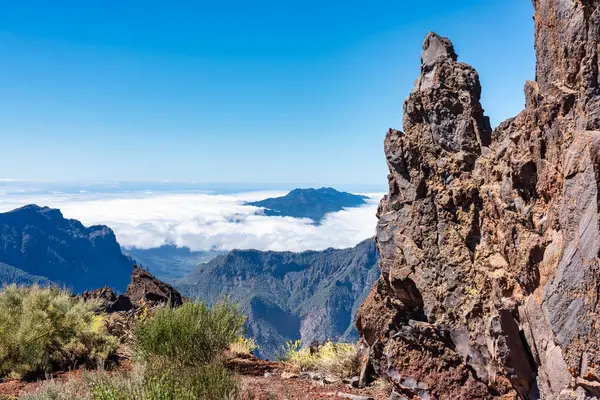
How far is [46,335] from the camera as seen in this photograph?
10039 millimetres

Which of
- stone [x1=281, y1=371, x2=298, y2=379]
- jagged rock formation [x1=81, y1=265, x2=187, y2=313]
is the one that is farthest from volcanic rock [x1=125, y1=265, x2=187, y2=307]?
stone [x1=281, y1=371, x2=298, y2=379]

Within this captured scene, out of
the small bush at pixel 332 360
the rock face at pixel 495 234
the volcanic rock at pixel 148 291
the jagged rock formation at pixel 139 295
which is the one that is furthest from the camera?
the volcanic rock at pixel 148 291

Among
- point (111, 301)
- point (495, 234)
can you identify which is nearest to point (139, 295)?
point (111, 301)

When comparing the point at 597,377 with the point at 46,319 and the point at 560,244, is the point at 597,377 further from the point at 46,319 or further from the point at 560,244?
the point at 46,319

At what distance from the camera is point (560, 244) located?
4398mm

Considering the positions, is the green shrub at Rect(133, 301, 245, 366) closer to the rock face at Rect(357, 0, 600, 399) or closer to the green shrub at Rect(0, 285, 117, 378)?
the green shrub at Rect(0, 285, 117, 378)

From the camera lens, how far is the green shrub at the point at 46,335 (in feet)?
31.0

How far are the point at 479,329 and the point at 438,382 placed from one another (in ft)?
3.27

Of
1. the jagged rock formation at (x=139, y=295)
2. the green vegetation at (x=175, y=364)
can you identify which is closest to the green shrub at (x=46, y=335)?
the green vegetation at (x=175, y=364)

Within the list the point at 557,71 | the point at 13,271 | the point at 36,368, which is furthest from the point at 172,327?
the point at 13,271

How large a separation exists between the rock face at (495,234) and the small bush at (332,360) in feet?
4.47

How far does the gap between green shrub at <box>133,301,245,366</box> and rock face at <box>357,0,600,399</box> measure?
331 centimetres

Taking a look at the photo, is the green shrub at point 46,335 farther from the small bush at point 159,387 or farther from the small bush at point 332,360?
the small bush at point 332,360

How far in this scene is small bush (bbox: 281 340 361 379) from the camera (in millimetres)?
8555
